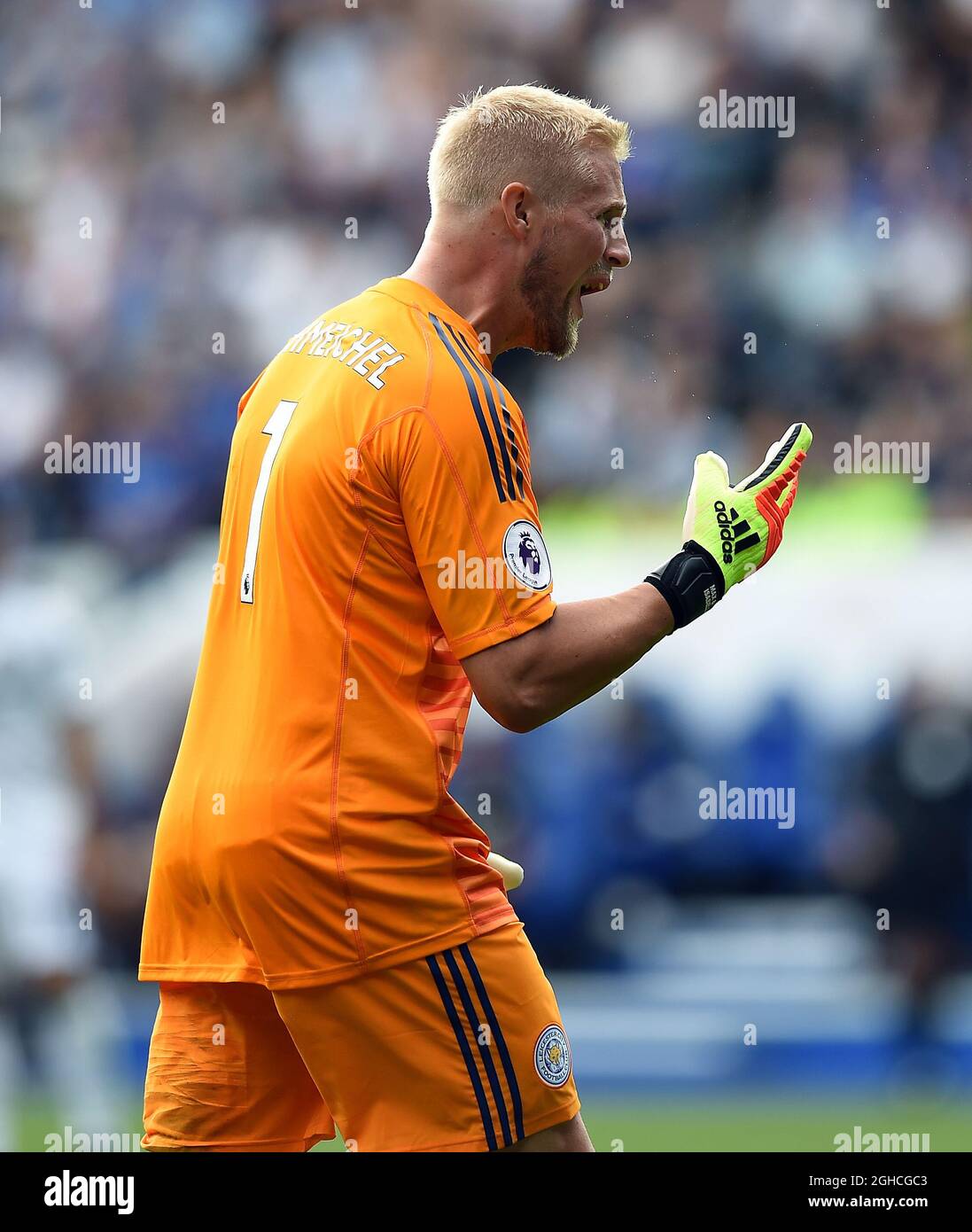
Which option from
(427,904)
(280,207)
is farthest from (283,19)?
(427,904)

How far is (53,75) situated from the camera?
5977mm

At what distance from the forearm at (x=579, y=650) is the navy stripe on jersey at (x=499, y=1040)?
1.15 feet

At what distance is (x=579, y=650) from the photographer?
7.08ft

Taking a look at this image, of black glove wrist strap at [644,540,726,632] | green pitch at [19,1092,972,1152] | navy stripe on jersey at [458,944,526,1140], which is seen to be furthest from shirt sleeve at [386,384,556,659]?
green pitch at [19,1092,972,1152]

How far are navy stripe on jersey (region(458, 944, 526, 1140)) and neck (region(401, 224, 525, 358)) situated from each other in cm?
98

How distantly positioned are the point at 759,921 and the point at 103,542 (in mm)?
2659

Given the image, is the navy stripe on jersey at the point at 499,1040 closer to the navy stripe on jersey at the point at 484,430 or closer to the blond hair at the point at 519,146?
the navy stripe on jersey at the point at 484,430

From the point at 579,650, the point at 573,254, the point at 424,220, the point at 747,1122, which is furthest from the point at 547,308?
the point at 424,220

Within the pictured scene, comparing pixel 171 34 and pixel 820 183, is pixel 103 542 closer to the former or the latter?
pixel 171 34

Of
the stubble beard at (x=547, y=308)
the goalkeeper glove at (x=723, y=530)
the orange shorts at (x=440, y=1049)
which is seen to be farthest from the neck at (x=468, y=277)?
the orange shorts at (x=440, y=1049)

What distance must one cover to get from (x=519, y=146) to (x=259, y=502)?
0.73 m

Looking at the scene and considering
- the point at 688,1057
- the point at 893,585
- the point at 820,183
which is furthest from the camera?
the point at 820,183

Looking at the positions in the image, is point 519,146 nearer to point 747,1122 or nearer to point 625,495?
point 625,495

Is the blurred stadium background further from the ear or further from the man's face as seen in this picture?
the ear
